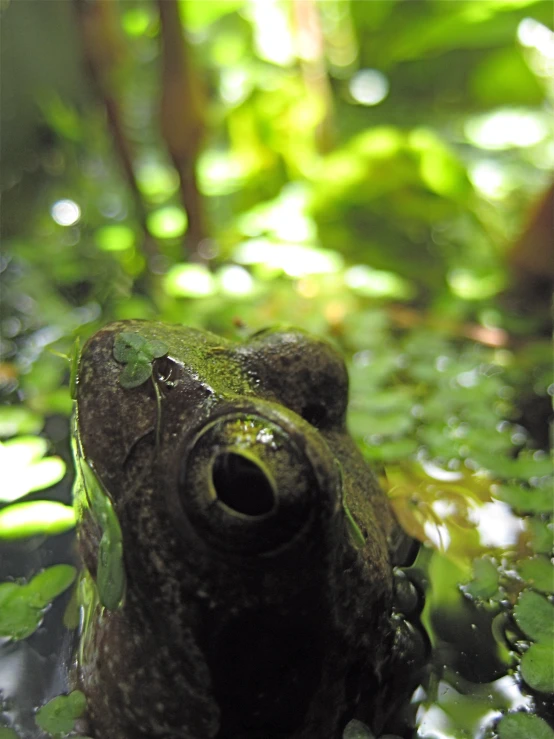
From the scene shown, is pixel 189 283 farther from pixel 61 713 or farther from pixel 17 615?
pixel 61 713

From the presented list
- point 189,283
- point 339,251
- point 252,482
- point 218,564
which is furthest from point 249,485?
point 339,251

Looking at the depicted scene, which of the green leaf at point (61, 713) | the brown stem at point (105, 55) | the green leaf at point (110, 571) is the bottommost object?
the green leaf at point (61, 713)

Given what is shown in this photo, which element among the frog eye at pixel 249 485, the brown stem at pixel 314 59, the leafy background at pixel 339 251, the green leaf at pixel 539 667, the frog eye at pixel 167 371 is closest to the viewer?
the frog eye at pixel 249 485

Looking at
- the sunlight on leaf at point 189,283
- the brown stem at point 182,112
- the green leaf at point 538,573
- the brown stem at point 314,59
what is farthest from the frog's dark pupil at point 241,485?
the brown stem at point 314,59

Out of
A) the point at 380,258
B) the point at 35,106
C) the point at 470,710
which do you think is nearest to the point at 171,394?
the point at 470,710

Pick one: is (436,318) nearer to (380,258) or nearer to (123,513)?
(380,258)

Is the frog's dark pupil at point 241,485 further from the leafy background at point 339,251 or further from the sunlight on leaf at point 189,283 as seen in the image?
the sunlight on leaf at point 189,283
